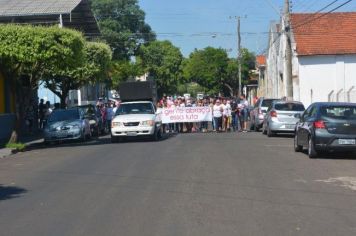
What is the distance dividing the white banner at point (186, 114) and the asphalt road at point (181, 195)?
1403 cm

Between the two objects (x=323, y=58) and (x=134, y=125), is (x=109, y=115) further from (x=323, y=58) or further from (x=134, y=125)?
(x=323, y=58)

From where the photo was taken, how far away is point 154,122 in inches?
1003

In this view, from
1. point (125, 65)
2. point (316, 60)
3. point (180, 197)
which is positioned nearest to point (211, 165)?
point (180, 197)

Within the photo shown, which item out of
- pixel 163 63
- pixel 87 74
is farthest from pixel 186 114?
pixel 163 63

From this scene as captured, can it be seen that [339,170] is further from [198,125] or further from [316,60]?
[316,60]

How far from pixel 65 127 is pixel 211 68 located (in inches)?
2420

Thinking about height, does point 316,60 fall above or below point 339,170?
above

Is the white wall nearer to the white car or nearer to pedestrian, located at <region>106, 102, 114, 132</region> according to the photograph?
pedestrian, located at <region>106, 102, 114, 132</region>

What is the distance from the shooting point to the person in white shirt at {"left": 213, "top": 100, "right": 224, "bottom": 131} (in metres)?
32.2

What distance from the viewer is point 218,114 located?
106ft

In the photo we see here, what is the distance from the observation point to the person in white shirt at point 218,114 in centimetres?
3219

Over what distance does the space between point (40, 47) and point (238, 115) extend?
12785 mm

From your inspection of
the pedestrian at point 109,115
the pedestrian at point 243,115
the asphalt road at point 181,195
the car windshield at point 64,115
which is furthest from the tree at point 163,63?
the asphalt road at point 181,195

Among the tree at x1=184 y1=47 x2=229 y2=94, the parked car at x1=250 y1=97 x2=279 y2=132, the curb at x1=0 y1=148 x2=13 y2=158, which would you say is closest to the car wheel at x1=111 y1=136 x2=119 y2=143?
the curb at x1=0 y1=148 x2=13 y2=158
